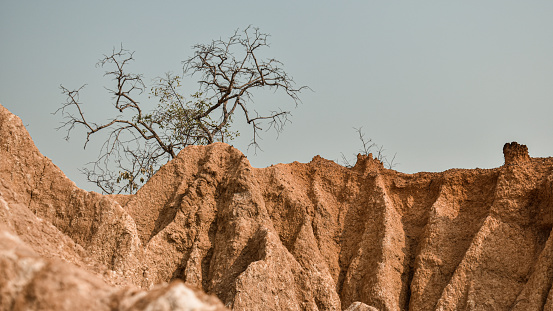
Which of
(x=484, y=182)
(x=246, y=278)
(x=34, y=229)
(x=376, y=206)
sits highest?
(x=484, y=182)

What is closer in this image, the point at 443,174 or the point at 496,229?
the point at 496,229

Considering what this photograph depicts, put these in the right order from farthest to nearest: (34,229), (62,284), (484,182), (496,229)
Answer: (484,182), (496,229), (34,229), (62,284)

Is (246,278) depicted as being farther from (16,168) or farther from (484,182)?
(484,182)

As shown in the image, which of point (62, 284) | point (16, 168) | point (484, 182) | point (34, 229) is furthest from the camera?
point (484, 182)

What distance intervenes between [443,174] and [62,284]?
12.6m

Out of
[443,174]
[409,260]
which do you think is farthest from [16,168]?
[443,174]

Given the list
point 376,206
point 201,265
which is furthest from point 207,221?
point 376,206

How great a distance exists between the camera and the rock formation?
1271cm

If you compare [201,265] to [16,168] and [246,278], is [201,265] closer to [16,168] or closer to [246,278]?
[246,278]

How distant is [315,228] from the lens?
16469mm

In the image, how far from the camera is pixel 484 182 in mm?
16562

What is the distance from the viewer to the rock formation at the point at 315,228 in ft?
41.7

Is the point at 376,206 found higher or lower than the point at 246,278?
higher

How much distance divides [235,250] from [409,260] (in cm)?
431
